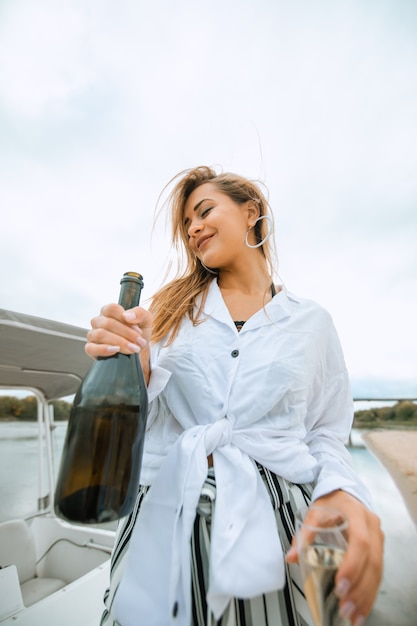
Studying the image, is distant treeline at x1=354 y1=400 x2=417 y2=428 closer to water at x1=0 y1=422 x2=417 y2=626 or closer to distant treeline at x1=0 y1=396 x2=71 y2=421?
water at x1=0 y1=422 x2=417 y2=626

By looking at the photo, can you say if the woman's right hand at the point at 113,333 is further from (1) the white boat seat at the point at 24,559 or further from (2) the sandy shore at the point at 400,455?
(2) the sandy shore at the point at 400,455

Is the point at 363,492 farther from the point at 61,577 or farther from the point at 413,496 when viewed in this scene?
the point at 413,496

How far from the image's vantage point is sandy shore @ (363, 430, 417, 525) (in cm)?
1606

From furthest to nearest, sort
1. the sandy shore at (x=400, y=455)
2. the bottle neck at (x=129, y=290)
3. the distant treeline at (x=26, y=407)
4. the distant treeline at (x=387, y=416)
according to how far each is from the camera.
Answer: the distant treeline at (x=387, y=416) < the sandy shore at (x=400, y=455) < the distant treeline at (x=26, y=407) < the bottle neck at (x=129, y=290)

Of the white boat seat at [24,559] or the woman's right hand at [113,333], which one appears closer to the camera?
the woman's right hand at [113,333]

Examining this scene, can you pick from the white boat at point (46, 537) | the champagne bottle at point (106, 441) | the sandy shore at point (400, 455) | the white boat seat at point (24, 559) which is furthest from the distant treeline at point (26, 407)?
the sandy shore at point (400, 455)

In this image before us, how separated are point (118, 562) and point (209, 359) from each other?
23.7 inches

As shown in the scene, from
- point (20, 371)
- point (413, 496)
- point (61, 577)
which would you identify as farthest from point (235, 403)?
point (413, 496)

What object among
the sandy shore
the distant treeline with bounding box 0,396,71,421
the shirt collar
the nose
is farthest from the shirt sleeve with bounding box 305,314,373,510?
the sandy shore

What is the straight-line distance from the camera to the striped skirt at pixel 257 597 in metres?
0.68

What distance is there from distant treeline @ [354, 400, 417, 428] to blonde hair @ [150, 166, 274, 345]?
2491cm

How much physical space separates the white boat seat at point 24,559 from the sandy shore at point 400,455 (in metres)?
18.2

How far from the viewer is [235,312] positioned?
1209mm

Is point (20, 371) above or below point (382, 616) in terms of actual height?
above
